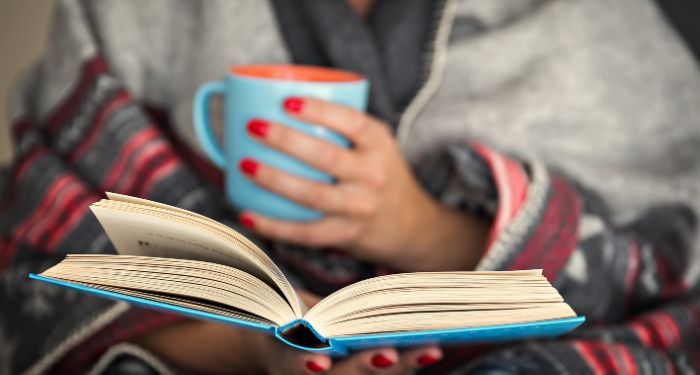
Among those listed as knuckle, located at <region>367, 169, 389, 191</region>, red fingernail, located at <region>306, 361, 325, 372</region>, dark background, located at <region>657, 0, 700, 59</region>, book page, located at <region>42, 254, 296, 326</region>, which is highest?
book page, located at <region>42, 254, 296, 326</region>

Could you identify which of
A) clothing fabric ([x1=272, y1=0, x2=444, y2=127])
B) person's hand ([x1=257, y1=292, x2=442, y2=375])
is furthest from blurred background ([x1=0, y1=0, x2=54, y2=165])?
Answer: person's hand ([x1=257, y1=292, x2=442, y2=375])

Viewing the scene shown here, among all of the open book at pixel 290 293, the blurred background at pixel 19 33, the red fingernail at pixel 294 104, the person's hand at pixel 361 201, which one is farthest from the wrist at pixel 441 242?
the blurred background at pixel 19 33

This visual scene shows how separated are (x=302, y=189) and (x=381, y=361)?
201 millimetres

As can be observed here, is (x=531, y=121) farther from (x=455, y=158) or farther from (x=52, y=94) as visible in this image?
(x=52, y=94)

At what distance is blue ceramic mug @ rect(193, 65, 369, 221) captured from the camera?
61cm

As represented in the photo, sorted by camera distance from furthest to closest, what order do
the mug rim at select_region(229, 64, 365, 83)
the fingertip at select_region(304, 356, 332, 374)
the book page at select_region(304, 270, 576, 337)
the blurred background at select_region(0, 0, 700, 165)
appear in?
1. the blurred background at select_region(0, 0, 700, 165)
2. the mug rim at select_region(229, 64, 365, 83)
3. the fingertip at select_region(304, 356, 332, 374)
4. the book page at select_region(304, 270, 576, 337)

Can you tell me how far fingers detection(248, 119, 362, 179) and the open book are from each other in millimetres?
215

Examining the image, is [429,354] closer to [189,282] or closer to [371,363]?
[371,363]

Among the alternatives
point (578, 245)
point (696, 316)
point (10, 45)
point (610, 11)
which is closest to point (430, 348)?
point (578, 245)

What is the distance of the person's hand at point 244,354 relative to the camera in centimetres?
51

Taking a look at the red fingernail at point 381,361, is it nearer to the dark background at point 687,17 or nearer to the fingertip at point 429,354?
the fingertip at point 429,354

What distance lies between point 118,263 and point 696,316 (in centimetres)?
66

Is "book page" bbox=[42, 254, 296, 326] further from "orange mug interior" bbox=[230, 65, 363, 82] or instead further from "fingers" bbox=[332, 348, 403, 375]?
"orange mug interior" bbox=[230, 65, 363, 82]

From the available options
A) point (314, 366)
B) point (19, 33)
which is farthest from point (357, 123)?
point (19, 33)
